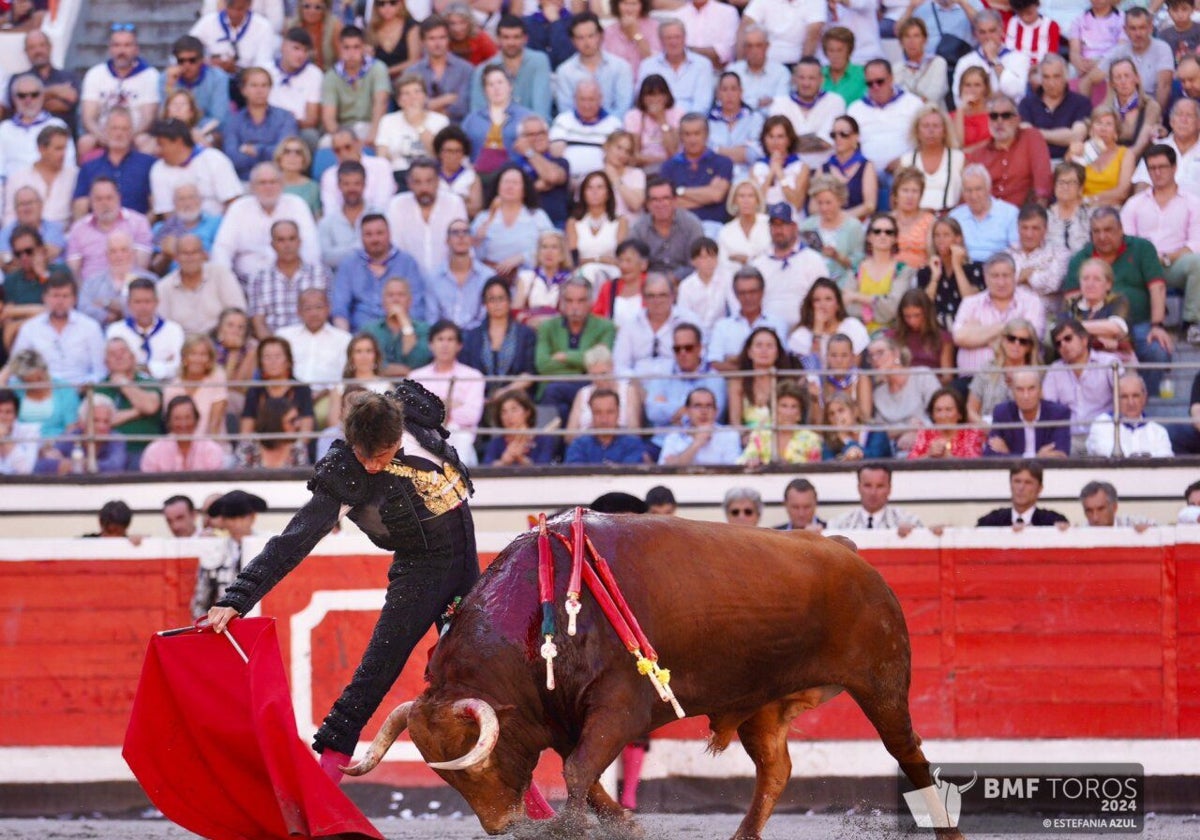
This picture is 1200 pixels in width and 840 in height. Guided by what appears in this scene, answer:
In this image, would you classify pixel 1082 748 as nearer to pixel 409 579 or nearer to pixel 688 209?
pixel 409 579

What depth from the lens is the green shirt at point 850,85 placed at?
1172cm

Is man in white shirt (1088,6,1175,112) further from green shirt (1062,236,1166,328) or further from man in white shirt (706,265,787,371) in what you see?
man in white shirt (706,265,787,371)

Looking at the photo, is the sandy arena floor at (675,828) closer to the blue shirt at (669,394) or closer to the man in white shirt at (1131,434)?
the man in white shirt at (1131,434)

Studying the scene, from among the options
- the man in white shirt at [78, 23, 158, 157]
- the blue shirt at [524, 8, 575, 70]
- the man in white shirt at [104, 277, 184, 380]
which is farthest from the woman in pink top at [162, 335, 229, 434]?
the blue shirt at [524, 8, 575, 70]

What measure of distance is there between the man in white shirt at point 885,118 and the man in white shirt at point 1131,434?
2.26 m

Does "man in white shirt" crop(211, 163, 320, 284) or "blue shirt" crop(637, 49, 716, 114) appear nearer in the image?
"man in white shirt" crop(211, 163, 320, 284)

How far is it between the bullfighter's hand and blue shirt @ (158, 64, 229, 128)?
22.9 ft

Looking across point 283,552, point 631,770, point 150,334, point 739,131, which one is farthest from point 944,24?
point 283,552

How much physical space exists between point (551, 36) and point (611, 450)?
3258mm

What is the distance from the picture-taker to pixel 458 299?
11.0 metres

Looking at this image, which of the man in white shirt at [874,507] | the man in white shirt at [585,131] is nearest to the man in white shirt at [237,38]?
the man in white shirt at [585,131]

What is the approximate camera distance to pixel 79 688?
884 cm

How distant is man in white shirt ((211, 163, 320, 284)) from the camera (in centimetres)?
1141

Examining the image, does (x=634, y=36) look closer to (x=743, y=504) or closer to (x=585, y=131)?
(x=585, y=131)
